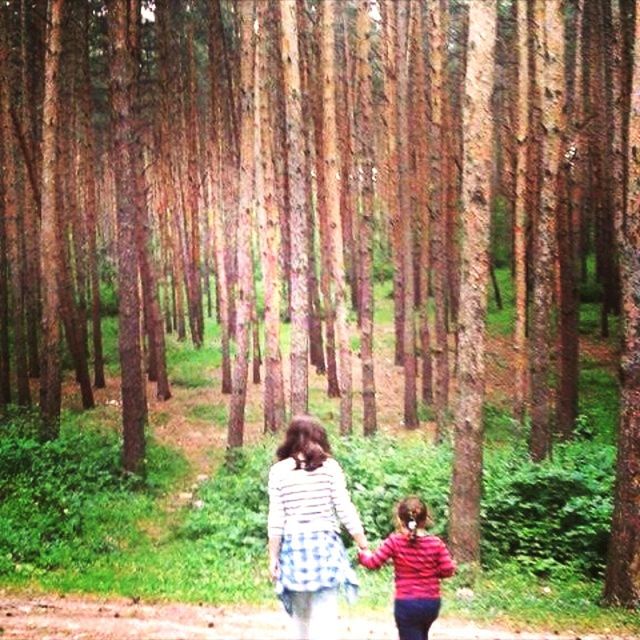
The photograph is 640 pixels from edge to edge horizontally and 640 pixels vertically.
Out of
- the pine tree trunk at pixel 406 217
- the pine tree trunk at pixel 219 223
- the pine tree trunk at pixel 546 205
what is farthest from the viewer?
the pine tree trunk at pixel 219 223

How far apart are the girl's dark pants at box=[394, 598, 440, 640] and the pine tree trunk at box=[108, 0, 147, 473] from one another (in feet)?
30.8

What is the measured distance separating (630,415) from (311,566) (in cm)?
422

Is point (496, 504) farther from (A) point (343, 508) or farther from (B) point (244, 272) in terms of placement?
(B) point (244, 272)

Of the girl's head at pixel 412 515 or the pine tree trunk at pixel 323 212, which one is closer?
the girl's head at pixel 412 515

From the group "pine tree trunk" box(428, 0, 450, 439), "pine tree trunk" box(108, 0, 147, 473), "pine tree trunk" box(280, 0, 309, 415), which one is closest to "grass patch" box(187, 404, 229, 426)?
"pine tree trunk" box(428, 0, 450, 439)

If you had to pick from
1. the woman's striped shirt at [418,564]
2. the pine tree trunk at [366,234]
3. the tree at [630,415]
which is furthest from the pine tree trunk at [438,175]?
Answer: the woman's striped shirt at [418,564]

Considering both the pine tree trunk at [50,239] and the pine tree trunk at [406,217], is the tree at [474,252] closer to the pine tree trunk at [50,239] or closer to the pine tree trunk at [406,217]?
the pine tree trunk at [406,217]

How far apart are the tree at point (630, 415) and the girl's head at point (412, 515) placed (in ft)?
11.2

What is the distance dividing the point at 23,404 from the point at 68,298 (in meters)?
2.91

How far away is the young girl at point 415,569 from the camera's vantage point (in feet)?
15.9

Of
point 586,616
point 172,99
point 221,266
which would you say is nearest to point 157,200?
point 172,99

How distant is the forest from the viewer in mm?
8406

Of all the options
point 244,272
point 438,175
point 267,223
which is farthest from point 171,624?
point 438,175

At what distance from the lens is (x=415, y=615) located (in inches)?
191
